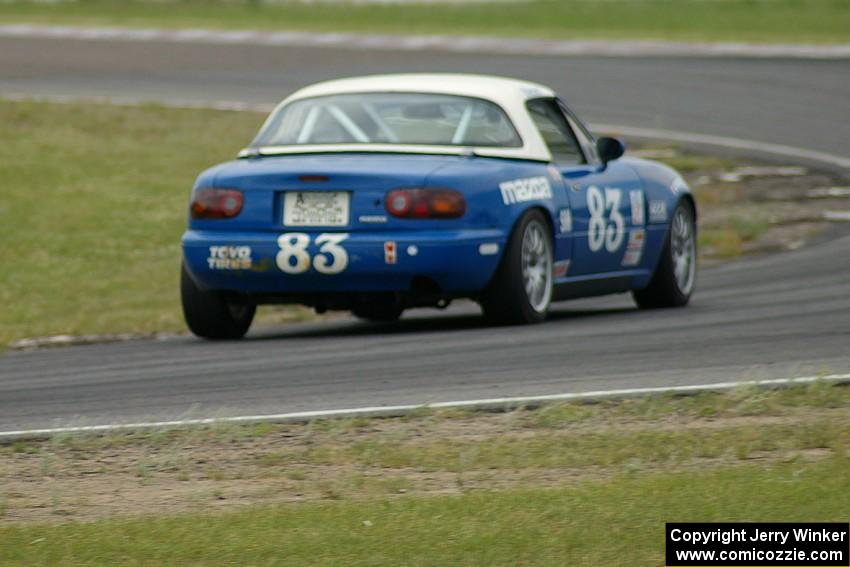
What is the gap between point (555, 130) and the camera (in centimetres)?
1131

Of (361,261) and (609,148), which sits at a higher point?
(609,148)

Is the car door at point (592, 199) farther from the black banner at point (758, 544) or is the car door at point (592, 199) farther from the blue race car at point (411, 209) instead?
the black banner at point (758, 544)

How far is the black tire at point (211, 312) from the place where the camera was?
34.5 feet

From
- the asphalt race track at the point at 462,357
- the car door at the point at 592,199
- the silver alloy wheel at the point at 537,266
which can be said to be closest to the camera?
the asphalt race track at the point at 462,357

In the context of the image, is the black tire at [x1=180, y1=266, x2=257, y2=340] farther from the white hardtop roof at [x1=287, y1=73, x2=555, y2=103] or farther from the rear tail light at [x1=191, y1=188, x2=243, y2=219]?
the white hardtop roof at [x1=287, y1=73, x2=555, y2=103]

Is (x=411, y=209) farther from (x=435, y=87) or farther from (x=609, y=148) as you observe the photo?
(x=609, y=148)

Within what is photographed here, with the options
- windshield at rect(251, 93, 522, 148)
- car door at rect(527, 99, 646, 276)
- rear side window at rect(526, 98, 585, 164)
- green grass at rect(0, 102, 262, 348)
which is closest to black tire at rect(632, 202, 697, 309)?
car door at rect(527, 99, 646, 276)

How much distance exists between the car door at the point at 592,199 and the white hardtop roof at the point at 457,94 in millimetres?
179

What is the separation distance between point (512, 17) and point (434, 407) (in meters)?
35.0

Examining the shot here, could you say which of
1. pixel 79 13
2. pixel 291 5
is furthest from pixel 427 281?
pixel 291 5

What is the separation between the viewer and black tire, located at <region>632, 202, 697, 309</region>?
11977mm

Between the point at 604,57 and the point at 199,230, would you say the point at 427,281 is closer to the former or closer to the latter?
the point at 199,230

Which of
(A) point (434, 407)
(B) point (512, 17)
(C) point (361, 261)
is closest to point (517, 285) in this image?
(C) point (361, 261)

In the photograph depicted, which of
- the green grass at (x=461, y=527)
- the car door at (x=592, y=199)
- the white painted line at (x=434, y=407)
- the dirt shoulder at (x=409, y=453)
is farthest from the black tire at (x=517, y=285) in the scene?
the green grass at (x=461, y=527)
